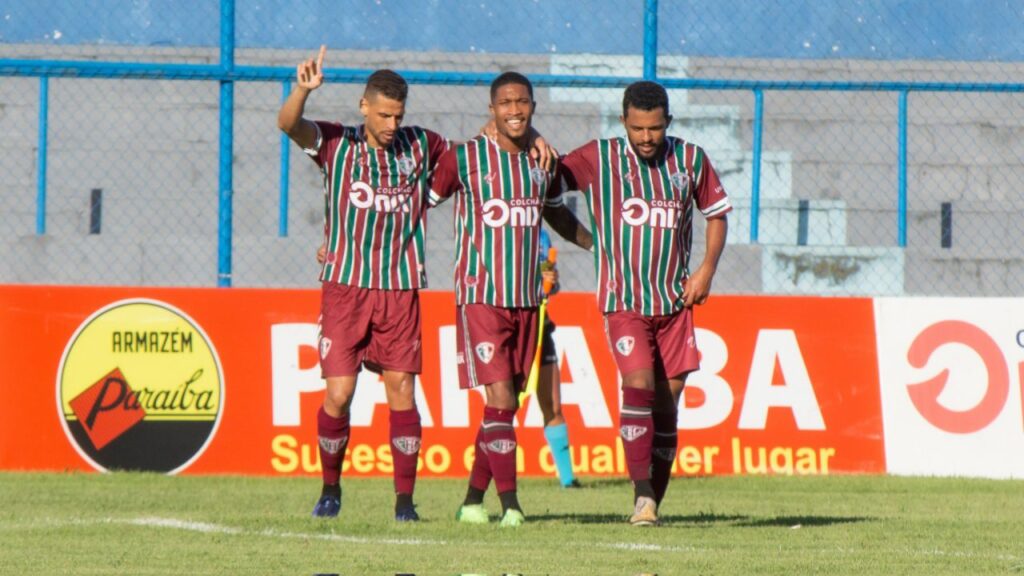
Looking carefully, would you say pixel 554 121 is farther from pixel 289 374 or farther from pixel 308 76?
pixel 308 76

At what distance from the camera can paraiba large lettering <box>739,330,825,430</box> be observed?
11.2 meters

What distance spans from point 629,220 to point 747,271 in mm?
6554

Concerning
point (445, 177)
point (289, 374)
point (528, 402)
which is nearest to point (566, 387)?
point (528, 402)

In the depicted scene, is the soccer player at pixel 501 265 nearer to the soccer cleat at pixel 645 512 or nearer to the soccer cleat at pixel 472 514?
the soccer cleat at pixel 472 514

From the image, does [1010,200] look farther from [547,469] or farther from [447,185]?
[447,185]

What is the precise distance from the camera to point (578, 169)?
773 centimetres

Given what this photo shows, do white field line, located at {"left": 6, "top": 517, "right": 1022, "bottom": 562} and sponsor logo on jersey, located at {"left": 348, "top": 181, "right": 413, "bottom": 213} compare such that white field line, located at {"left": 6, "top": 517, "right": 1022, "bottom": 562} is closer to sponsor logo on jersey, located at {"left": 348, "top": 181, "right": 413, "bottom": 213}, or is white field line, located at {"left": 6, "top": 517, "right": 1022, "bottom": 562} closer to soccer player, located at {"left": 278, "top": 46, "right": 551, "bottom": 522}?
soccer player, located at {"left": 278, "top": 46, "right": 551, "bottom": 522}

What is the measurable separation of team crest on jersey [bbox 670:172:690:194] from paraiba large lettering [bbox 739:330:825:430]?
3.73 m

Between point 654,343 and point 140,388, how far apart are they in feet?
A: 14.1

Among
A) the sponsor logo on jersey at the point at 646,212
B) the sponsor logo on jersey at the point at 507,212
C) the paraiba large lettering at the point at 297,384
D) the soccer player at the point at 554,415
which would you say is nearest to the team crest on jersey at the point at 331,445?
the sponsor logo on jersey at the point at 507,212

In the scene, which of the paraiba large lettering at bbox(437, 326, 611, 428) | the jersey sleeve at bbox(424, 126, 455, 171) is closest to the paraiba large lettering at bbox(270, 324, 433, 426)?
the paraiba large lettering at bbox(437, 326, 611, 428)

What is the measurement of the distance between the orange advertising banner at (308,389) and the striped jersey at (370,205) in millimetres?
3211

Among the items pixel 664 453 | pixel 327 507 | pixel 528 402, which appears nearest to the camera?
pixel 664 453

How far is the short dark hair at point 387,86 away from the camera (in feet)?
25.3
